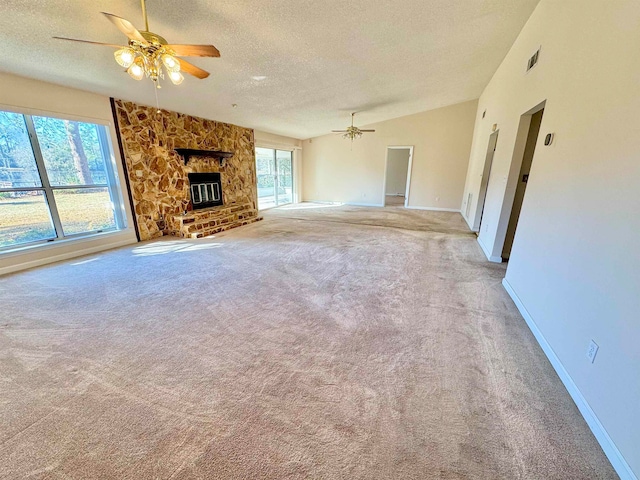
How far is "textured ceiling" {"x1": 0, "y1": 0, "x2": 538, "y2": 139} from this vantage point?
2.34m

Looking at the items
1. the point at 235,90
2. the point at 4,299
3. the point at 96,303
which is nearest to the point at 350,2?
the point at 235,90

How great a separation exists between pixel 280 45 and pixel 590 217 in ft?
11.2

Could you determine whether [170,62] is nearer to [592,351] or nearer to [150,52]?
[150,52]

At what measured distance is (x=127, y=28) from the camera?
1.77 m

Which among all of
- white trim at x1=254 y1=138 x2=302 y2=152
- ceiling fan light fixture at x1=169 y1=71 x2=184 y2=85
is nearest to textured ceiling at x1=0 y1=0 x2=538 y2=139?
ceiling fan light fixture at x1=169 y1=71 x2=184 y2=85

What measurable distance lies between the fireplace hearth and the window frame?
55.9 inches

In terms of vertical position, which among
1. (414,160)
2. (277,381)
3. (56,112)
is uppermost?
(56,112)

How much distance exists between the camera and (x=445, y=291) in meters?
2.91

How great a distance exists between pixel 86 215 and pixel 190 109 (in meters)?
2.63

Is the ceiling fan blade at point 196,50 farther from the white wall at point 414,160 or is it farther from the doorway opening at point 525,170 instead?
the white wall at point 414,160

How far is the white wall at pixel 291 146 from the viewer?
770 centimetres

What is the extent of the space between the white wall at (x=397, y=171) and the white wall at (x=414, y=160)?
9.15 ft

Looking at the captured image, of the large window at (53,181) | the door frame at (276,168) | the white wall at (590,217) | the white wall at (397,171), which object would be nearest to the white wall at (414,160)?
the door frame at (276,168)

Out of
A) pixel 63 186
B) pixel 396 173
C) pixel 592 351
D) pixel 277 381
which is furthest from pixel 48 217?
pixel 396 173
